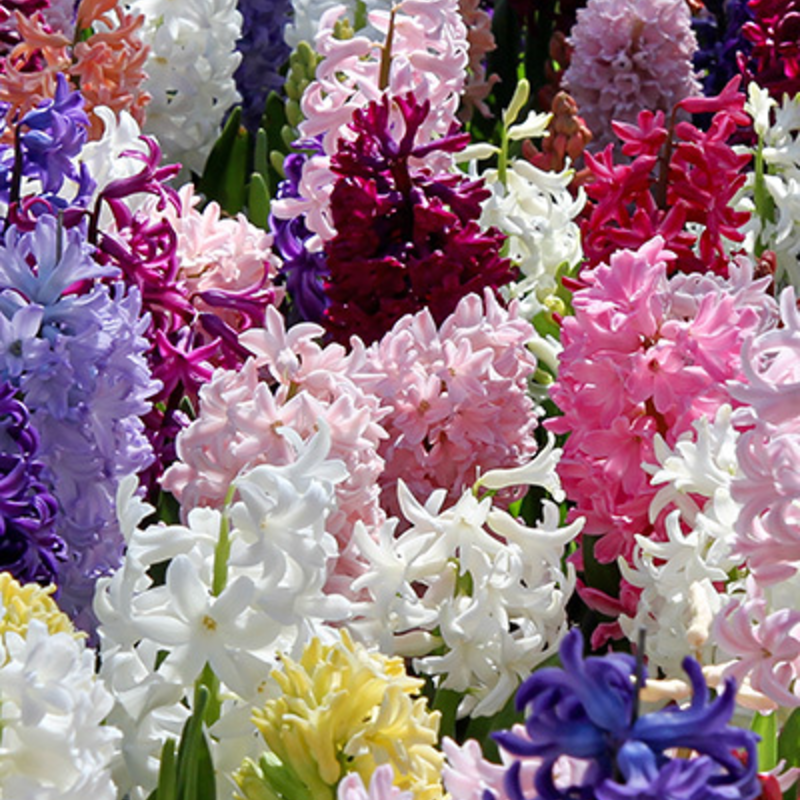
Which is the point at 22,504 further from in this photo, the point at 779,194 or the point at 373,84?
the point at 779,194

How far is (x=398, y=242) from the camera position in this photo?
239 cm

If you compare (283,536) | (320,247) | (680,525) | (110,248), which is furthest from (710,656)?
(320,247)

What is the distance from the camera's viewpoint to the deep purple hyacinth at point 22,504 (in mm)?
1764

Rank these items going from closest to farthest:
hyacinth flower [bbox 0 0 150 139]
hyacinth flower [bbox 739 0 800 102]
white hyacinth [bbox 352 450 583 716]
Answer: white hyacinth [bbox 352 450 583 716] → hyacinth flower [bbox 0 0 150 139] → hyacinth flower [bbox 739 0 800 102]

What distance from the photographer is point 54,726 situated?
Result: 121 centimetres

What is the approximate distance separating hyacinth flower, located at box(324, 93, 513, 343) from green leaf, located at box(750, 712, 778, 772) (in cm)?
90

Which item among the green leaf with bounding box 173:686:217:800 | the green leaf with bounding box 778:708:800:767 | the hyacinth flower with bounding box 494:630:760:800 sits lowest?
the green leaf with bounding box 778:708:800:767

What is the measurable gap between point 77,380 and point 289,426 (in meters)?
0.22

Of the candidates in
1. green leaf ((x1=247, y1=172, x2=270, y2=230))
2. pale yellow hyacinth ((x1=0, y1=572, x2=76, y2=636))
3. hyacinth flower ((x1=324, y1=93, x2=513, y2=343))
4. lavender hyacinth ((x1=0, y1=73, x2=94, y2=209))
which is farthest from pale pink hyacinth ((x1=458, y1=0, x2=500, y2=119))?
pale yellow hyacinth ((x1=0, y1=572, x2=76, y2=636))

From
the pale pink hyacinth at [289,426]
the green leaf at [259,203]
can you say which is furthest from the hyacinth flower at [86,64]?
the pale pink hyacinth at [289,426]

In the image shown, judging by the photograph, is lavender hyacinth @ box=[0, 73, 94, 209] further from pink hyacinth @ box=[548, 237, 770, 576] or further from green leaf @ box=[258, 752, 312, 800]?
green leaf @ box=[258, 752, 312, 800]

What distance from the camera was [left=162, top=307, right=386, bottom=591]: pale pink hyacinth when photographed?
1.92 m

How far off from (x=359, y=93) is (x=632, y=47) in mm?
1521

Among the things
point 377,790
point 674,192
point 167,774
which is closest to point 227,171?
point 674,192
